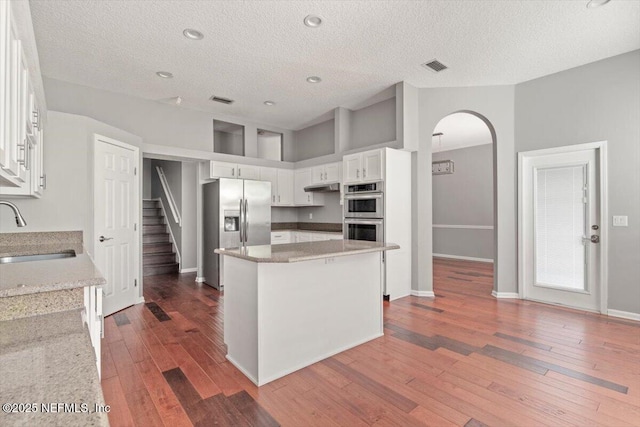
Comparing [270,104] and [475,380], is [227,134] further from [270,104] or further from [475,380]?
[475,380]

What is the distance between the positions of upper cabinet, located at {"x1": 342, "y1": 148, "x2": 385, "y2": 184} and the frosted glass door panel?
2165mm

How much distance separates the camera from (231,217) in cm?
534

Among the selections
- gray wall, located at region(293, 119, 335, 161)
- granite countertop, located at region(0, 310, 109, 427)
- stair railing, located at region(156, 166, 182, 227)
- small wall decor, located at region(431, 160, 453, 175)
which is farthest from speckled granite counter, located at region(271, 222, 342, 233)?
granite countertop, located at region(0, 310, 109, 427)

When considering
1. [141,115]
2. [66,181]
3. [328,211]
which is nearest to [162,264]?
[141,115]

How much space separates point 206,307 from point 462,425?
10.9ft

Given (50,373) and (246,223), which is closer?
(50,373)

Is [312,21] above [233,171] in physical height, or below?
above

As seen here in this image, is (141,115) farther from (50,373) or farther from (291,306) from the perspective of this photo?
(50,373)

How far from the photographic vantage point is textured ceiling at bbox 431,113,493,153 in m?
6.04

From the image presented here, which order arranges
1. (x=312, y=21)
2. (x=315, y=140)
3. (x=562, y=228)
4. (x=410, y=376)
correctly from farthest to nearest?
(x=315, y=140) < (x=562, y=228) < (x=312, y=21) < (x=410, y=376)

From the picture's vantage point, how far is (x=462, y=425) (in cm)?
186

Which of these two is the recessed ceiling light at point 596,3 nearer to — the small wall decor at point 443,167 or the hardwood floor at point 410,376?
the hardwood floor at point 410,376

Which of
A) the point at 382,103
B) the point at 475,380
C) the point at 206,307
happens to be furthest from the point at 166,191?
the point at 475,380

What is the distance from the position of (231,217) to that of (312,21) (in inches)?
131
